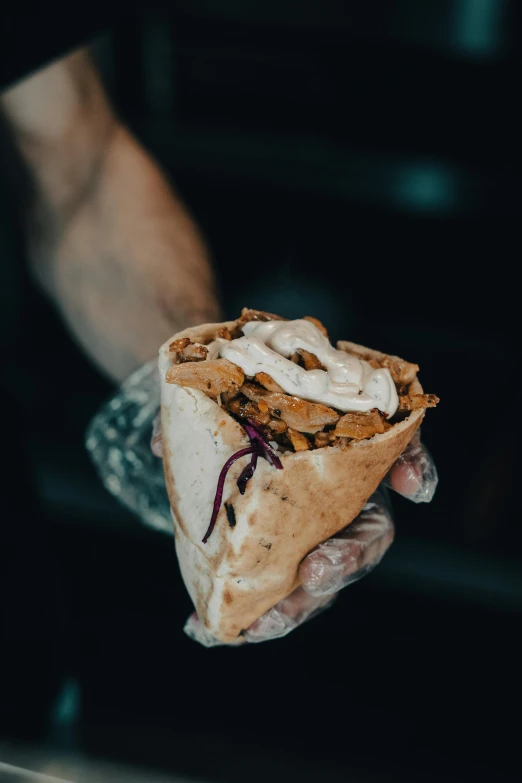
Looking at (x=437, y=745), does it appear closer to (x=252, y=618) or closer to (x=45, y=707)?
(x=252, y=618)

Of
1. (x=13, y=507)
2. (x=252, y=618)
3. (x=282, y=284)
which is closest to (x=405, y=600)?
(x=252, y=618)

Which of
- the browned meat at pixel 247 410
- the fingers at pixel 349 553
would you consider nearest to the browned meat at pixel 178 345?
the browned meat at pixel 247 410

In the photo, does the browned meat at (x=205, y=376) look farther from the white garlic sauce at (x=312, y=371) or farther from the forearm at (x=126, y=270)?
the forearm at (x=126, y=270)

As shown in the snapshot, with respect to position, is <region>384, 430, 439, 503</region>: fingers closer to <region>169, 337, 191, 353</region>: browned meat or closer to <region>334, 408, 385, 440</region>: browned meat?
<region>334, 408, 385, 440</region>: browned meat

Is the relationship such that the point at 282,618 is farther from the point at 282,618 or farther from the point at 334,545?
the point at 334,545

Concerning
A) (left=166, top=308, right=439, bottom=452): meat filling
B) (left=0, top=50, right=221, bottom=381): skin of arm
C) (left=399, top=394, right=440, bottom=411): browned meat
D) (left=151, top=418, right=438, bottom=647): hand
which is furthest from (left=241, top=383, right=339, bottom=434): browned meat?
(left=0, top=50, right=221, bottom=381): skin of arm

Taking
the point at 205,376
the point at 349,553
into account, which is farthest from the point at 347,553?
the point at 205,376
